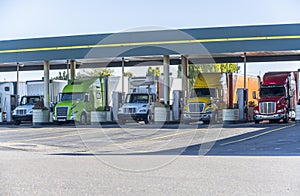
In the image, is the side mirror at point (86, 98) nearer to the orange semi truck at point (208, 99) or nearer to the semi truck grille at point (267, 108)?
the orange semi truck at point (208, 99)

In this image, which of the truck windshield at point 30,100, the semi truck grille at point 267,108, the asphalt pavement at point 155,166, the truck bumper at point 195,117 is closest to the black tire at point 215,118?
the truck bumper at point 195,117

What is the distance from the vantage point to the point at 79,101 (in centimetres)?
3591

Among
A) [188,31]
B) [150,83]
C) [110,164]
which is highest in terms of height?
[188,31]

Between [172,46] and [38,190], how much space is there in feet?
88.4

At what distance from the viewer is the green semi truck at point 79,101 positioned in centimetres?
3578

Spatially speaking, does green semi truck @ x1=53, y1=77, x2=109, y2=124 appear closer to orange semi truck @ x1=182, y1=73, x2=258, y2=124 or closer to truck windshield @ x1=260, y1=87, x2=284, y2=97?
orange semi truck @ x1=182, y1=73, x2=258, y2=124

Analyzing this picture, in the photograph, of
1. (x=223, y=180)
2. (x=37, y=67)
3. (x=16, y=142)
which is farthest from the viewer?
(x=37, y=67)

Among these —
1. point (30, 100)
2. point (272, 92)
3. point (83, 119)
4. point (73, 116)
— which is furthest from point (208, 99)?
point (30, 100)

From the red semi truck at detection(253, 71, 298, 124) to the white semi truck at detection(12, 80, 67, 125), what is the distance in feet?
50.8

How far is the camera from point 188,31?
118 feet

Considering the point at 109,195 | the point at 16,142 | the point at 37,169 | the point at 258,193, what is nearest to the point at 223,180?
the point at 258,193

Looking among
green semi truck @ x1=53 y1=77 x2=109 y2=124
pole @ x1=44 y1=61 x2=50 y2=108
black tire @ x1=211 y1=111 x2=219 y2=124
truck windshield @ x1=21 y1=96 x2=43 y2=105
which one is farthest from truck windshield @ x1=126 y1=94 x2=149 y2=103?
truck windshield @ x1=21 y1=96 x2=43 y2=105

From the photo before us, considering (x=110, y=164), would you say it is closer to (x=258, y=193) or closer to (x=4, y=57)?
(x=258, y=193)

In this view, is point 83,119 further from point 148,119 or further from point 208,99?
point 208,99
